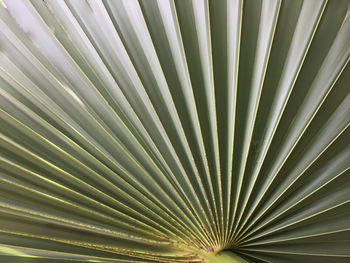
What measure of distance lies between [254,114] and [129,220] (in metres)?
0.51

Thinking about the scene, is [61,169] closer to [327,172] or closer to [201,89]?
[201,89]

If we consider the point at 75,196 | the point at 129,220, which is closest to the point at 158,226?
the point at 129,220

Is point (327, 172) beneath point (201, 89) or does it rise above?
beneath

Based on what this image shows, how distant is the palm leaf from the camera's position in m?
0.99

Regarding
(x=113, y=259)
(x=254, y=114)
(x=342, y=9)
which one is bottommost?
(x=113, y=259)

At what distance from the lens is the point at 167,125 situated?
112 cm

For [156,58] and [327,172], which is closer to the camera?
[156,58]

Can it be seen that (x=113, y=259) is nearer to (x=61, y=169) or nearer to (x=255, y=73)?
(x=61, y=169)

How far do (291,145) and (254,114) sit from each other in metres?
0.16

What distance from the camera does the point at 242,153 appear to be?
1.14 metres

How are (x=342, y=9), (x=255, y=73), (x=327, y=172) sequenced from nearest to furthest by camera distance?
(x=342, y=9) → (x=255, y=73) → (x=327, y=172)

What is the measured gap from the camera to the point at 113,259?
1103 mm

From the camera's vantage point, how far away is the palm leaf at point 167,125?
992 mm

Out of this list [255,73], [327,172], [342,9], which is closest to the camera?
[342,9]
